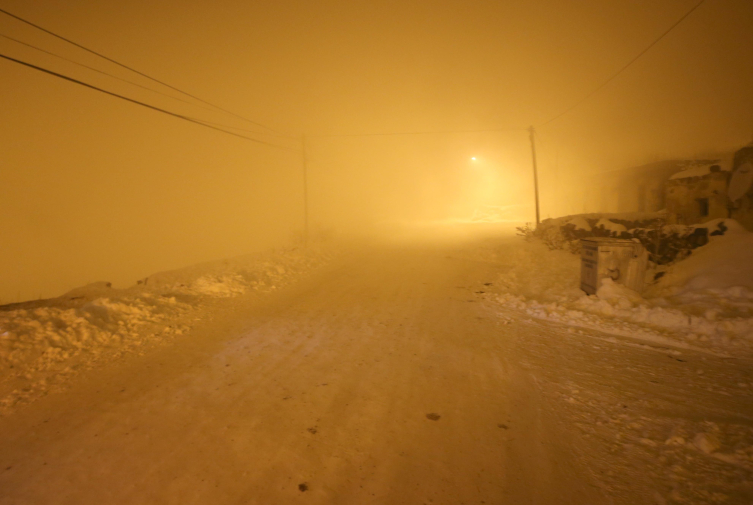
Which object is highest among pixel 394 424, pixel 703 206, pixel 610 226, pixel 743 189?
pixel 743 189

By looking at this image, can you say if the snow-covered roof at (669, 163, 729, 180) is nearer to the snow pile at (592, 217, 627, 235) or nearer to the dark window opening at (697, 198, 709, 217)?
the dark window opening at (697, 198, 709, 217)

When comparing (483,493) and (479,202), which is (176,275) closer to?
(483,493)

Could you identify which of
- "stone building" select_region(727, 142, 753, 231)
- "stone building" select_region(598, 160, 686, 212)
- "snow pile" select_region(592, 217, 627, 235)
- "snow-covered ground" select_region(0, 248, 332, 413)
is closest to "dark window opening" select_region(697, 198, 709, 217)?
"stone building" select_region(727, 142, 753, 231)

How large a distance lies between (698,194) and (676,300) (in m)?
12.9

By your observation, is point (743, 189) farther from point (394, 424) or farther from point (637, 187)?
point (394, 424)

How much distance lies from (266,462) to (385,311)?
4779mm

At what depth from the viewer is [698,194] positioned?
1639 cm

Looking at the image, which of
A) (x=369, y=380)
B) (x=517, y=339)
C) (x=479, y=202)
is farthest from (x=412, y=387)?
(x=479, y=202)

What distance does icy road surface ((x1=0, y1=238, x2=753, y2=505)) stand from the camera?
2875 millimetres

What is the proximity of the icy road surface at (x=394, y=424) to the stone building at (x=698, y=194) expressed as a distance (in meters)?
→ 14.9

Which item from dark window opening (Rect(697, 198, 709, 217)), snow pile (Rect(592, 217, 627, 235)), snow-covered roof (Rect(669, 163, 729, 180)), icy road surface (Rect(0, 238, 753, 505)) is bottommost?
icy road surface (Rect(0, 238, 753, 505))

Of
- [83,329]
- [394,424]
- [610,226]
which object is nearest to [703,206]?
[610,226]

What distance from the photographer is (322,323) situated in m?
7.10

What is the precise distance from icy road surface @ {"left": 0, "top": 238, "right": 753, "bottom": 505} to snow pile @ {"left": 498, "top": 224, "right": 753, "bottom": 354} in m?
0.62
